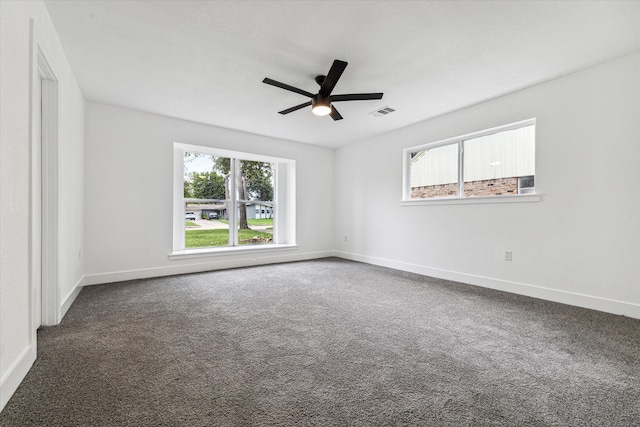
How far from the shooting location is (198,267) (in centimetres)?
465

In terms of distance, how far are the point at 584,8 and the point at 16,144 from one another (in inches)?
154

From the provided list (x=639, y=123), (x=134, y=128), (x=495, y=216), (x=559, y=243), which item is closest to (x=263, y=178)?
(x=134, y=128)

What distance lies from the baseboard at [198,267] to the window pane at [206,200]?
0.49m

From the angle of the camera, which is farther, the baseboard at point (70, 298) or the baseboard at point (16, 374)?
the baseboard at point (70, 298)

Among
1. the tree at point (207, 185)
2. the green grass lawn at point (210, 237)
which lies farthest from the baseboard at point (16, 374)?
the tree at point (207, 185)

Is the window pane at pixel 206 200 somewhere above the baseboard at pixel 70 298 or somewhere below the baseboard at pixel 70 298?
above

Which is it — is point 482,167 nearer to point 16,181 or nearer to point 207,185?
point 207,185

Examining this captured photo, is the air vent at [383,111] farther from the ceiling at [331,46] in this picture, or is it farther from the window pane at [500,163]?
the window pane at [500,163]

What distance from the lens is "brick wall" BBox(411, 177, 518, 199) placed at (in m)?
3.66

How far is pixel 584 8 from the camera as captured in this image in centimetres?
209

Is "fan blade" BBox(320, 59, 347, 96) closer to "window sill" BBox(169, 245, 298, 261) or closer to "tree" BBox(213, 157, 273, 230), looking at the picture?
"tree" BBox(213, 157, 273, 230)

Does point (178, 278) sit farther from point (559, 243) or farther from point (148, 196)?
point (559, 243)

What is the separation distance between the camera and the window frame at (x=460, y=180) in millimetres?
3479

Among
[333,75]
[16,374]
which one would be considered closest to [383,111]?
[333,75]
